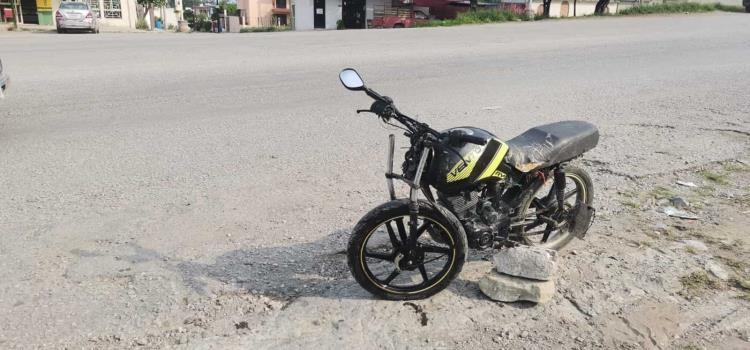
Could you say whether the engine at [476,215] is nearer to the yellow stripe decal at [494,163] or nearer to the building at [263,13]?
the yellow stripe decal at [494,163]

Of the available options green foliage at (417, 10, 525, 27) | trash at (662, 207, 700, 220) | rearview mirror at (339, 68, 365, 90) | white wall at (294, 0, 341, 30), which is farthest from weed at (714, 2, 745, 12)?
rearview mirror at (339, 68, 365, 90)

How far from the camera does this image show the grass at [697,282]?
359 cm

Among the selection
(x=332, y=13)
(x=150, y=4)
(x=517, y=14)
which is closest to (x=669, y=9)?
(x=517, y=14)

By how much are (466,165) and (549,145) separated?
72cm

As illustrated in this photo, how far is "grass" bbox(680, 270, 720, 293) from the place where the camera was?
3.59 m

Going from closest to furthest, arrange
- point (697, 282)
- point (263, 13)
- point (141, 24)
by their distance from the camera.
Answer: point (697, 282), point (141, 24), point (263, 13)

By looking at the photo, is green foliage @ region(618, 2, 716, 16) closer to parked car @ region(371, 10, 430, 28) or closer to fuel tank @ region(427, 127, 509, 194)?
parked car @ region(371, 10, 430, 28)

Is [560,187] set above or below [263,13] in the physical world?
below

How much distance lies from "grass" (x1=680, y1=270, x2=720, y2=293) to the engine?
1.23 m

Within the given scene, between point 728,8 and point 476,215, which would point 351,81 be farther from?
point 728,8

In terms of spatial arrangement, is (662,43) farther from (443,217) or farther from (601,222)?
(443,217)

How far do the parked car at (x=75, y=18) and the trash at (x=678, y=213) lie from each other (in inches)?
1067

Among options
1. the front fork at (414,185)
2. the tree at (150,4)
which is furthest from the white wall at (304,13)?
the front fork at (414,185)

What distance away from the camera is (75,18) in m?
26.0
